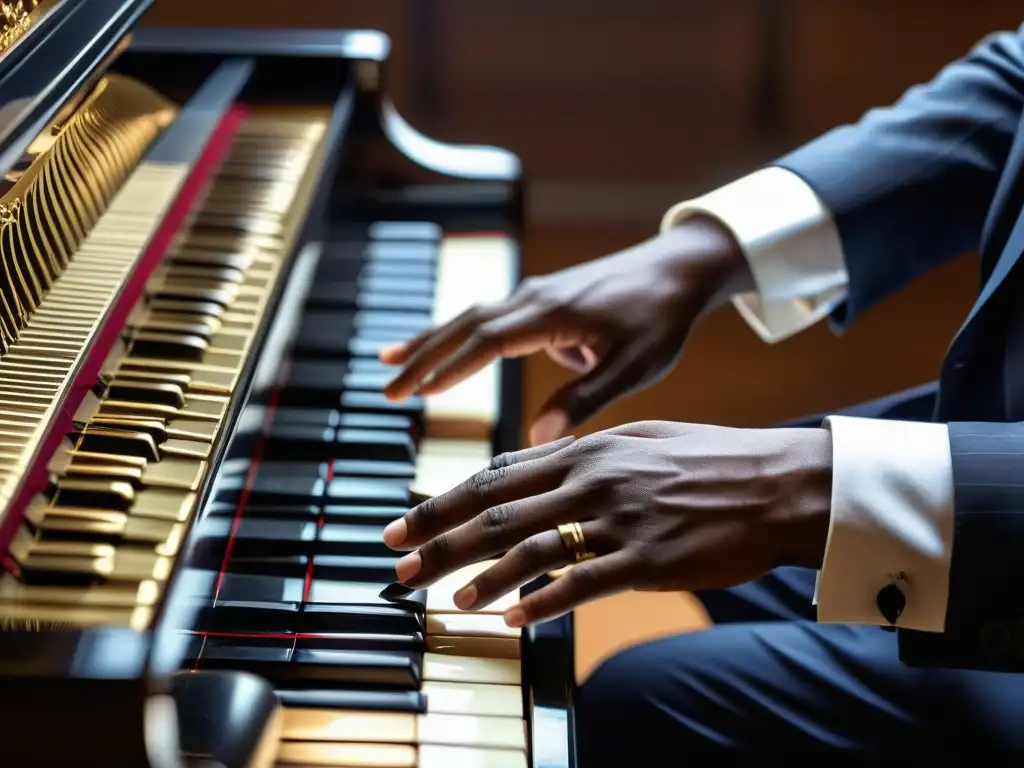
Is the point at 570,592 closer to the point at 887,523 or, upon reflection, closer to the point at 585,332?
the point at 887,523

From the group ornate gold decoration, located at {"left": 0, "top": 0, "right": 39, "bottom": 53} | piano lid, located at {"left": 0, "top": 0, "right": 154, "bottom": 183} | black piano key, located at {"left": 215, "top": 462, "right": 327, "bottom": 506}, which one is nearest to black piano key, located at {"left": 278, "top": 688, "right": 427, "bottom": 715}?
black piano key, located at {"left": 215, "top": 462, "right": 327, "bottom": 506}

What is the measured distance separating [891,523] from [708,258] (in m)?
0.46

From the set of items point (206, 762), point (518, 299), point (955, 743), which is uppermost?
point (518, 299)

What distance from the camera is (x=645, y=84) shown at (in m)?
3.13

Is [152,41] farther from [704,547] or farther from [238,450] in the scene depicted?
[704,547]

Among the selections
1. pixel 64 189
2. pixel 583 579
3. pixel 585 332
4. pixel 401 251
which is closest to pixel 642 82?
pixel 401 251

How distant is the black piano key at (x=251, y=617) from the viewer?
32.9 inches

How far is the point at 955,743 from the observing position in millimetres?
983

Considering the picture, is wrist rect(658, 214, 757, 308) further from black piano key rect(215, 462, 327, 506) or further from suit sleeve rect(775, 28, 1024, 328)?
black piano key rect(215, 462, 327, 506)

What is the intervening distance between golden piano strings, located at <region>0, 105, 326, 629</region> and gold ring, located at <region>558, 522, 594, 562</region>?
0.26 meters

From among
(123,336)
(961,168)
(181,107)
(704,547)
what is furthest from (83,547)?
(961,168)

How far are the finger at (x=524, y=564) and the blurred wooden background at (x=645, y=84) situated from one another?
209 centimetres

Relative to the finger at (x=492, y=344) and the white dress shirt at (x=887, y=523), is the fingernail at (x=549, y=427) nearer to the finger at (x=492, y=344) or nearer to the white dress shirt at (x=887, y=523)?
the finger at (x=492, y=344)

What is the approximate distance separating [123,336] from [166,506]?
24 centimetres
